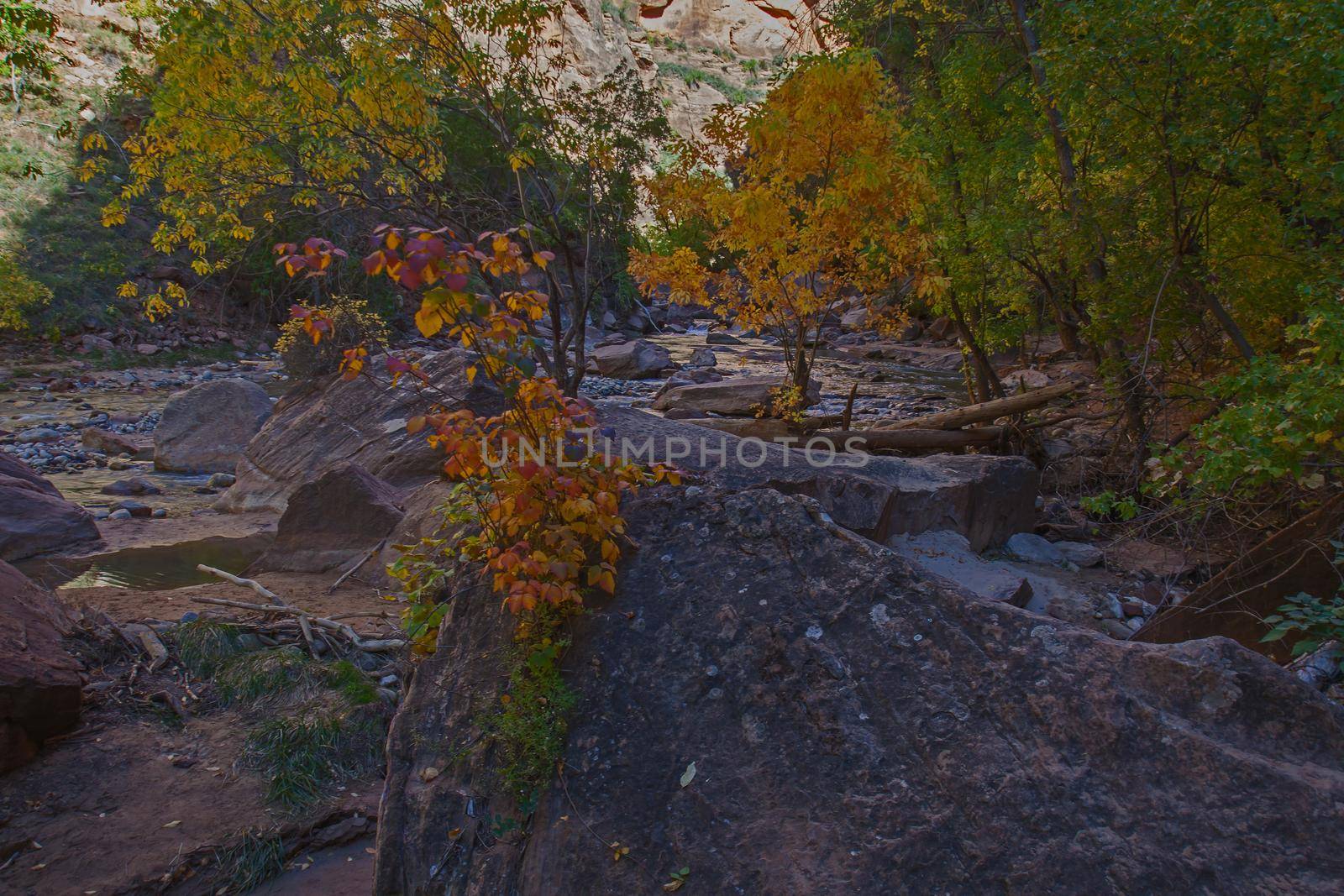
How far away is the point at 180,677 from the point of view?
4.64 m

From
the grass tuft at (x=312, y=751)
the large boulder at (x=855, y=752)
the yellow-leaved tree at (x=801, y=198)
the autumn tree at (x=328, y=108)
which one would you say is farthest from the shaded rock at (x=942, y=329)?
the large boulder at (x=855, y=752)

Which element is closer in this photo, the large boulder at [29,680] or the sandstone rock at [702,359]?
the large boulder at [29,680]

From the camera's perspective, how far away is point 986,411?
384 inches

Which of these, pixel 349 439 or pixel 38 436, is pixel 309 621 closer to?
pixel 349 439

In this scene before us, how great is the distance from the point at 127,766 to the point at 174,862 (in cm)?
83

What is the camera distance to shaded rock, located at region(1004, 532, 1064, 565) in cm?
734

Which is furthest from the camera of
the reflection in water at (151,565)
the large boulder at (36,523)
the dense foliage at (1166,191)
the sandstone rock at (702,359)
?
the sandstone rock at (702,359)

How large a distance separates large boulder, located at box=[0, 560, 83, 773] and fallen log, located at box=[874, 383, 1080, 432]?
8.31 m

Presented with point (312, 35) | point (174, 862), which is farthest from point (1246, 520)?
point (312, 35)

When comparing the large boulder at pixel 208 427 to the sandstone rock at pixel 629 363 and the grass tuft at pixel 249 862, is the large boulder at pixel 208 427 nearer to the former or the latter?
the grass tuft at pixel 249 862

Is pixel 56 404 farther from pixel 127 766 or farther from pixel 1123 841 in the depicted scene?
pixel 1123 841

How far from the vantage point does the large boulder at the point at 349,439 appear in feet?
26.8

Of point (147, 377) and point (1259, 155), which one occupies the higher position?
point (1259, 155)

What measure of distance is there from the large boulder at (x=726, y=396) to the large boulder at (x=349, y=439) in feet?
20.1
